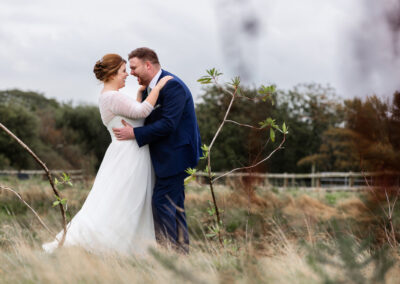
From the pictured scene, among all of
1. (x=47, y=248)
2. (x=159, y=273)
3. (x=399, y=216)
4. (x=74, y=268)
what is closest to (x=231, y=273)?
(x=159, y=273)

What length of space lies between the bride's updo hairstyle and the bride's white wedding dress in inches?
6.1

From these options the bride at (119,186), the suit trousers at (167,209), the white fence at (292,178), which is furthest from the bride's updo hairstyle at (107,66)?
the white fence at (292,178)

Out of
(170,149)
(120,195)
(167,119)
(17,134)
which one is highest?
(17,134)

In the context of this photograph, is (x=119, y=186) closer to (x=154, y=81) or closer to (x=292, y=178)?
(x=154, y=81)

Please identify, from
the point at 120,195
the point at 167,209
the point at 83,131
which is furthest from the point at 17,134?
the point at 167,209

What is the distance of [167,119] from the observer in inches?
156

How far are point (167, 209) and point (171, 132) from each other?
0.59 metres

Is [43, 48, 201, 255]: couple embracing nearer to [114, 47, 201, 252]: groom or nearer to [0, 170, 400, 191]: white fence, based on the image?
[114, 47, 201, 252]: groom

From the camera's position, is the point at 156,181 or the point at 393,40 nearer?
the point at 393,40

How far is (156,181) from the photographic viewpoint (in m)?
4.11

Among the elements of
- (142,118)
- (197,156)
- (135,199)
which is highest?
(142,118)

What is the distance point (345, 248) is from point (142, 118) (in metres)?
2.52

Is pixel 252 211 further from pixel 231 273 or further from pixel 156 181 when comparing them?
pixel 231 273

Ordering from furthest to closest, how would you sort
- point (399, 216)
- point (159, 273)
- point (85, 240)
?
1. point (399, 216)
2. point (85, 240)
3. point (159, 273)
